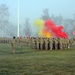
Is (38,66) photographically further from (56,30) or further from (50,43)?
(56,30)

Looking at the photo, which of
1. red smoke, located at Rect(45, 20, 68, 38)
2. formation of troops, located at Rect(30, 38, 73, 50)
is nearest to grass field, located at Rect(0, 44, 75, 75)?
formation of troops, located at Rect(30, 38, 73, 50)

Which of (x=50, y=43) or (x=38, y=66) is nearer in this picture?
(x=38, y=66)

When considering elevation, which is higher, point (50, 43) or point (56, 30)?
point (56, 30)

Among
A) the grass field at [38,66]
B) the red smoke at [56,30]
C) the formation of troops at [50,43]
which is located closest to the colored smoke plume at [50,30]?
the red smoke at [56,30]

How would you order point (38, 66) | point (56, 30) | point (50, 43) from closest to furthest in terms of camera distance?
point (38, 66)
point (50, 43)
point (56, 30)

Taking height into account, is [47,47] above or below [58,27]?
below

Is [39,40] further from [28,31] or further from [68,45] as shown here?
[28,31]

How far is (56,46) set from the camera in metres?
32.1

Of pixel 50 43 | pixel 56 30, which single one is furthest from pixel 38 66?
pixel 56 30

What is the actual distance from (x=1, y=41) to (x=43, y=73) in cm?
5041

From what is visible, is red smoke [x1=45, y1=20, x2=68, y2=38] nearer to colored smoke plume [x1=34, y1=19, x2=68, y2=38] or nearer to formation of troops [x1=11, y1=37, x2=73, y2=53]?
colored smoke plume [x1=34, y1=19, x2=68, y2=38]

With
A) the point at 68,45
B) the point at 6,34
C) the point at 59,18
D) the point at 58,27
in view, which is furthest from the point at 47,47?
the point at 6,34

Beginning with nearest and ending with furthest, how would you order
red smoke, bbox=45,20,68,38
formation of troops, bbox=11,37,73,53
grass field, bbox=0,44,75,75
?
grass field, bbox=0,44,75,75 → formation of troops, bbox=11,37,73,53 → red smoke, bbox=45,20,68,38

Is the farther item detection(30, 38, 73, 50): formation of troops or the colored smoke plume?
the colored smoke plume
